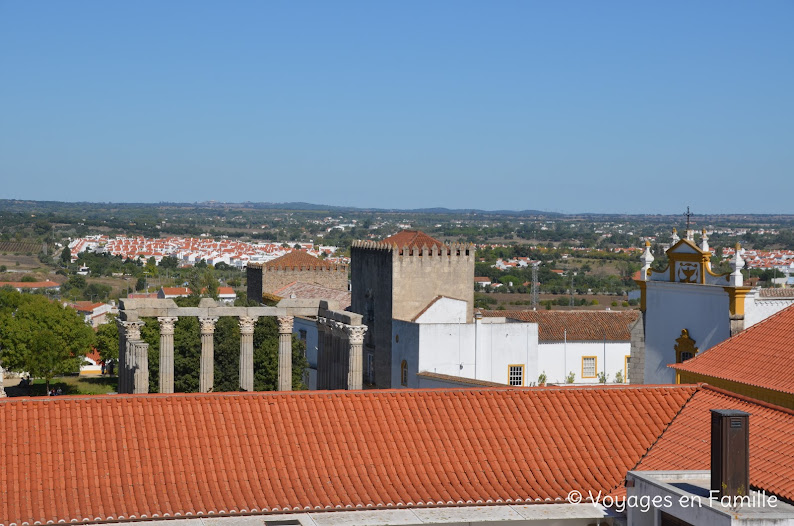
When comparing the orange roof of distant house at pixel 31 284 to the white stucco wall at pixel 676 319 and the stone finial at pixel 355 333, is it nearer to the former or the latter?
the stone finial at pixel 355 333

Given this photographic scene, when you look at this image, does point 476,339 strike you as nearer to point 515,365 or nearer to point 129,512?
point 515,365

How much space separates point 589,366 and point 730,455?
35.2 m

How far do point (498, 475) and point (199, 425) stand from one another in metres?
5.30

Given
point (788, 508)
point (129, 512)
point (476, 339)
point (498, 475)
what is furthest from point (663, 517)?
point (476, 339)

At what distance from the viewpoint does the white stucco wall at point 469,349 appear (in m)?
47.2

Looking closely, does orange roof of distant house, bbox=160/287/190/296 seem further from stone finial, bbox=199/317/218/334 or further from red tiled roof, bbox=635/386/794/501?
red tiled roof, bbox=635/386/794/501

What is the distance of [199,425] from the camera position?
20828mm

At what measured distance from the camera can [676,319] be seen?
3466cm

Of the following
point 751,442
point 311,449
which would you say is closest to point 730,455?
point 751,442

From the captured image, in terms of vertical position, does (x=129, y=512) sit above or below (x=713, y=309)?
below

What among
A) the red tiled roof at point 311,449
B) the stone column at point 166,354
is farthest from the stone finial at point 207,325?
the red tiled roof at point 311,449

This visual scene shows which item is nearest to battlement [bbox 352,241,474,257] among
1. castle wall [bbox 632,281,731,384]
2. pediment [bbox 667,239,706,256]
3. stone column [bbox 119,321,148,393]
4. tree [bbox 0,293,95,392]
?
stone column [bbox 119,321,148,393]

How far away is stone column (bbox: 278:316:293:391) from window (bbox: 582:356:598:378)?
14.9 metres

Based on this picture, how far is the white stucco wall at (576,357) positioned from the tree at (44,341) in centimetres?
Result: 3445
